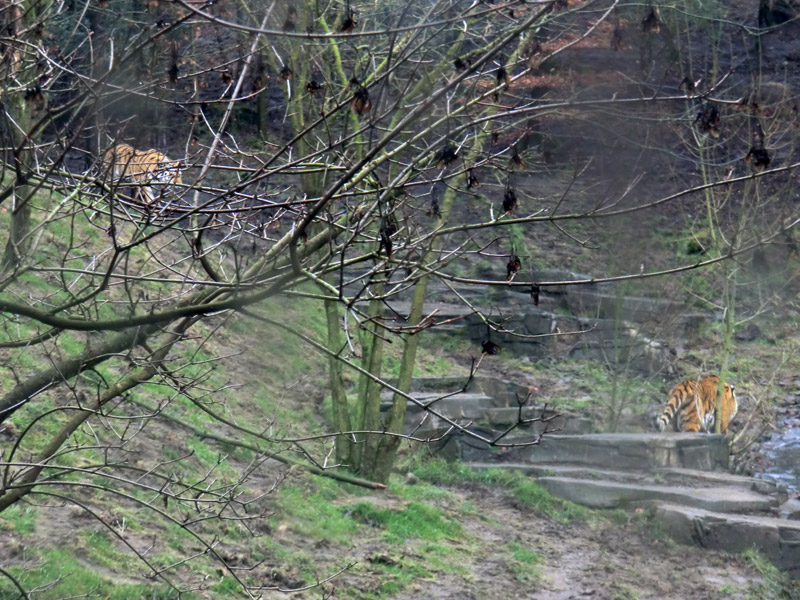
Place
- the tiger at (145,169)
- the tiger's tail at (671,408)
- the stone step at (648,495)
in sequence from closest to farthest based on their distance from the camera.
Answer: the tiger at (145,169) → the stone step at (648,495) → the tiger's tail at (671,408)

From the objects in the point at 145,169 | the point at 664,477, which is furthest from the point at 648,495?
the point at 145,169

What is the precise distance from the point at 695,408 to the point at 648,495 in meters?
3.21

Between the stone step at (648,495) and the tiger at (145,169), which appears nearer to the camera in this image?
the tiger at (145,169)

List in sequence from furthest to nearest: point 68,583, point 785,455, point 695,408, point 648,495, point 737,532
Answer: point 785,455 < point 695,408 < point 648,495 < point 737,532 < point 68,583

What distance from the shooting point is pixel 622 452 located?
40.3 ft

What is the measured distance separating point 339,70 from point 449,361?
24.9 feet

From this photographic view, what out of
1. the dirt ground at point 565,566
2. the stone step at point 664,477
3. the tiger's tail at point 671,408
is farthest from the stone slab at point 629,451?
the dirt ground at point 565,566

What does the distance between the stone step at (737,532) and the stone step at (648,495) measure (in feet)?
Result: 0.65

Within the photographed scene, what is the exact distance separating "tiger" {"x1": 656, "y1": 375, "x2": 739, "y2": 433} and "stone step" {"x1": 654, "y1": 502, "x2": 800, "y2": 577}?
11.3 ft

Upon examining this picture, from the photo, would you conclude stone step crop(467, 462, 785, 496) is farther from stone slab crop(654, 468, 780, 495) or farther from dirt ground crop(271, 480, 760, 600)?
dirt ground crop(271, 480, 760, 600)

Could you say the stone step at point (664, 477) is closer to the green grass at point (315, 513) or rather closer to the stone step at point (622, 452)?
the stone step at point (622, 452)

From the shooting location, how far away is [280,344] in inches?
546

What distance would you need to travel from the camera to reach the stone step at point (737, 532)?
986cm

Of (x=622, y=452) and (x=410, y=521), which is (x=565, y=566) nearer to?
(x=410, y=521)
